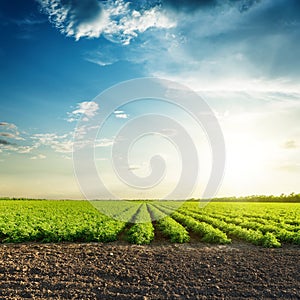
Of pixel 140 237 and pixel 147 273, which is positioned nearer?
pixel 147 273

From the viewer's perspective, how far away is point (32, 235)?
16.0 meters

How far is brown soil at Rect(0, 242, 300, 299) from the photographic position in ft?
32.1

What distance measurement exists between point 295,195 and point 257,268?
7956 centimetres

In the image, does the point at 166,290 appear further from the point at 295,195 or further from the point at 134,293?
the point at 295,195

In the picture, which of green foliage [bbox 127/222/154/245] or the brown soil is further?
green foliage [bbox 127/222/154/245]

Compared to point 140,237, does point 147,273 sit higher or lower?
lower

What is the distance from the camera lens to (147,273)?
11.0 metres

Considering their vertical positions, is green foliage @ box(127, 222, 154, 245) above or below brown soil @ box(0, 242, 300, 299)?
above

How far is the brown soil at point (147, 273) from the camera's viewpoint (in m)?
9.77

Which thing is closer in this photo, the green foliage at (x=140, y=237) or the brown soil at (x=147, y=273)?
the brown soil at (x=147, y=273)

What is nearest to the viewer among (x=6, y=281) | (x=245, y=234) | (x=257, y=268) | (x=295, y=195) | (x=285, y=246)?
(x=6, y=281)

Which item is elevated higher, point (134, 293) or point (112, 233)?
point (112, 233)

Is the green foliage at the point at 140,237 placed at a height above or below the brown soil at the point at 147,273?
above

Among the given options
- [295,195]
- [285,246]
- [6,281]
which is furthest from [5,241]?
[295,195]
